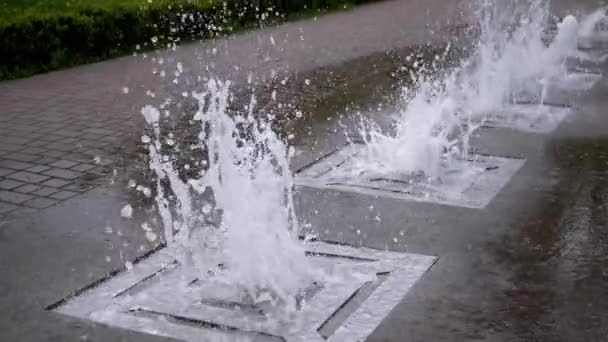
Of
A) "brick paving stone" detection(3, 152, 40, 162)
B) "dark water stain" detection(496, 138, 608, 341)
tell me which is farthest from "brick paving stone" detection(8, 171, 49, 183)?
"dark water stain" detection(496, 138, 608, 341)

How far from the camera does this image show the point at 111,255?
5.00 metres

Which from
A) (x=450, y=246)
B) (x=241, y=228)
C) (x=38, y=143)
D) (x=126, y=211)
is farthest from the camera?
(x=38, y=143)

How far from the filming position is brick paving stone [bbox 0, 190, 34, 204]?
602 centimetres

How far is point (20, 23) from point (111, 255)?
6488mm

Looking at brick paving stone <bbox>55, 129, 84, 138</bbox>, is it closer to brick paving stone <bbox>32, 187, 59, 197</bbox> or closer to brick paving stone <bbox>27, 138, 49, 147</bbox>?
brick paving stone <bbox>27, 138, 49, 147</bbox>

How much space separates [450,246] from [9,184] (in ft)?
11.3

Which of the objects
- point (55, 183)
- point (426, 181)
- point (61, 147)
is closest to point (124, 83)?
point (61, 147)

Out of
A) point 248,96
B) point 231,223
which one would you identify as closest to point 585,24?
point 248,96

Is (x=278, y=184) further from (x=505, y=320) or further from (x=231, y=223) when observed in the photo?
(x=505, y=320)

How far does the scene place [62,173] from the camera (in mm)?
6641

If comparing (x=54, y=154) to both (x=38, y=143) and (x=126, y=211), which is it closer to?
(x=38, y=143)

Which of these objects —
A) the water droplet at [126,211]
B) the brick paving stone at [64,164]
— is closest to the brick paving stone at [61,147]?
the brick paving stone at [64,164]

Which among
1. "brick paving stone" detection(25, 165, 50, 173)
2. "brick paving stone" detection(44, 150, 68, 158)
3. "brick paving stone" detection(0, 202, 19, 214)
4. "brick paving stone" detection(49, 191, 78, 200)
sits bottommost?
"brick paving stone" detection(0, 202, 19, 214)

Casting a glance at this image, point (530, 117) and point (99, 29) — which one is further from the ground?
point (99, 29)
